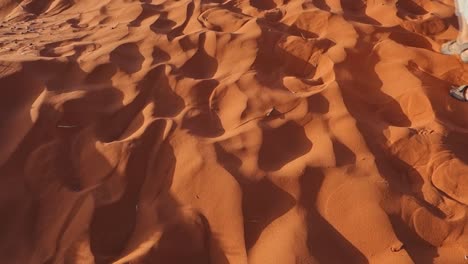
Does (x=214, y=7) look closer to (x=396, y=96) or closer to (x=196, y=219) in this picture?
(x=396, y=96)

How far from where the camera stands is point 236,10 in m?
3.63

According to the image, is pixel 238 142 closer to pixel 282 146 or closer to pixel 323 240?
pixel 282 146

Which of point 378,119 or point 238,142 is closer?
point 238,142

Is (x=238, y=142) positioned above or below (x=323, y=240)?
above

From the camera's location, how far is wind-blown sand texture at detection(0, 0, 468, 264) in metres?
1.84

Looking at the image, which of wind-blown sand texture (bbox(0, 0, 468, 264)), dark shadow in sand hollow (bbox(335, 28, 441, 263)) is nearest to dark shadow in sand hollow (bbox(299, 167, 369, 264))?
wind-blown sand texture (bbox(0, 0, 468, 264))

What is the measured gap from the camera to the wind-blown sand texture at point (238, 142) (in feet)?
6.05

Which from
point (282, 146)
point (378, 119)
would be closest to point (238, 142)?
point (282, 146)

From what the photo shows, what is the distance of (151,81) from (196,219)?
1172mm

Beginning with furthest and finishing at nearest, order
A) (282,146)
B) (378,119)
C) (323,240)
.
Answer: (378,119) < (282,146) < (323,240)

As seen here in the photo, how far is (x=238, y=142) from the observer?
89.4 inches

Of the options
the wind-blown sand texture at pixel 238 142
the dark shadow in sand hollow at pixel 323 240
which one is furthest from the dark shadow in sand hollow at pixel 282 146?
the dark shadow in sand hollow at pixel 323 240

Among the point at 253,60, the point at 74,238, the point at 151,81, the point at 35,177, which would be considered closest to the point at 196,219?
the point at 74,238

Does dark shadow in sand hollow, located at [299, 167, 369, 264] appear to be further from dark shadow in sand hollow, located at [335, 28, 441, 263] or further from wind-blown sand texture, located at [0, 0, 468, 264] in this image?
dark shadow in sand hollow, located at [335, 28, 441, 263]
